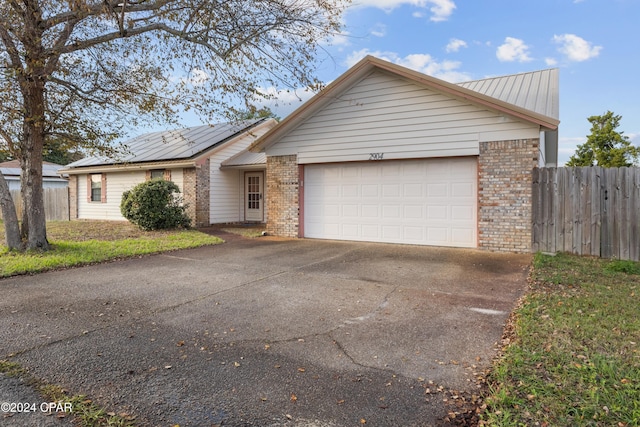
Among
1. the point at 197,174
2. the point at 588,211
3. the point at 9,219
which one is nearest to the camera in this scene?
the point at 588,211

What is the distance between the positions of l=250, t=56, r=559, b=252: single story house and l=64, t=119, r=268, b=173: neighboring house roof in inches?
176

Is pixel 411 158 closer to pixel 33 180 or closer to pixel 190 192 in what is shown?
pixel 33 180

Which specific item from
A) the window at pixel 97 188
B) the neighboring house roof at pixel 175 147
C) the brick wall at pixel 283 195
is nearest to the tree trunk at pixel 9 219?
the neighboring house roof at pixel 175 147

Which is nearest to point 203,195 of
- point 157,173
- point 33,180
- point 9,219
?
point 157,173

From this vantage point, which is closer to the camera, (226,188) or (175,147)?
(226,188)

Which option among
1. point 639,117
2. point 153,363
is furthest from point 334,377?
point 639,117

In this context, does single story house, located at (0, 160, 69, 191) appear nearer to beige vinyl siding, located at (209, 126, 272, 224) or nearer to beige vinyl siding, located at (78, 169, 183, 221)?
beige vinyl siding, located at (78, 169, 183, 221)

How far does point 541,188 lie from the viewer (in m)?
8.51

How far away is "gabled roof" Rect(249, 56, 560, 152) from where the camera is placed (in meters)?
8.22

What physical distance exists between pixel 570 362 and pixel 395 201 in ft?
24.2

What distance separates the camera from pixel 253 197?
56.4 feet

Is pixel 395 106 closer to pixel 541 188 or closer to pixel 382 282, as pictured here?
pixel 541 188

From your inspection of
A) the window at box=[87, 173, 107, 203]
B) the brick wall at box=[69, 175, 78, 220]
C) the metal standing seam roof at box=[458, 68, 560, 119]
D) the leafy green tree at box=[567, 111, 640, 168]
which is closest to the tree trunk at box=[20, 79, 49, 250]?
the window at box=[87, 173, 107, 203]

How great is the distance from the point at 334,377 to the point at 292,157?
9.38 meters
